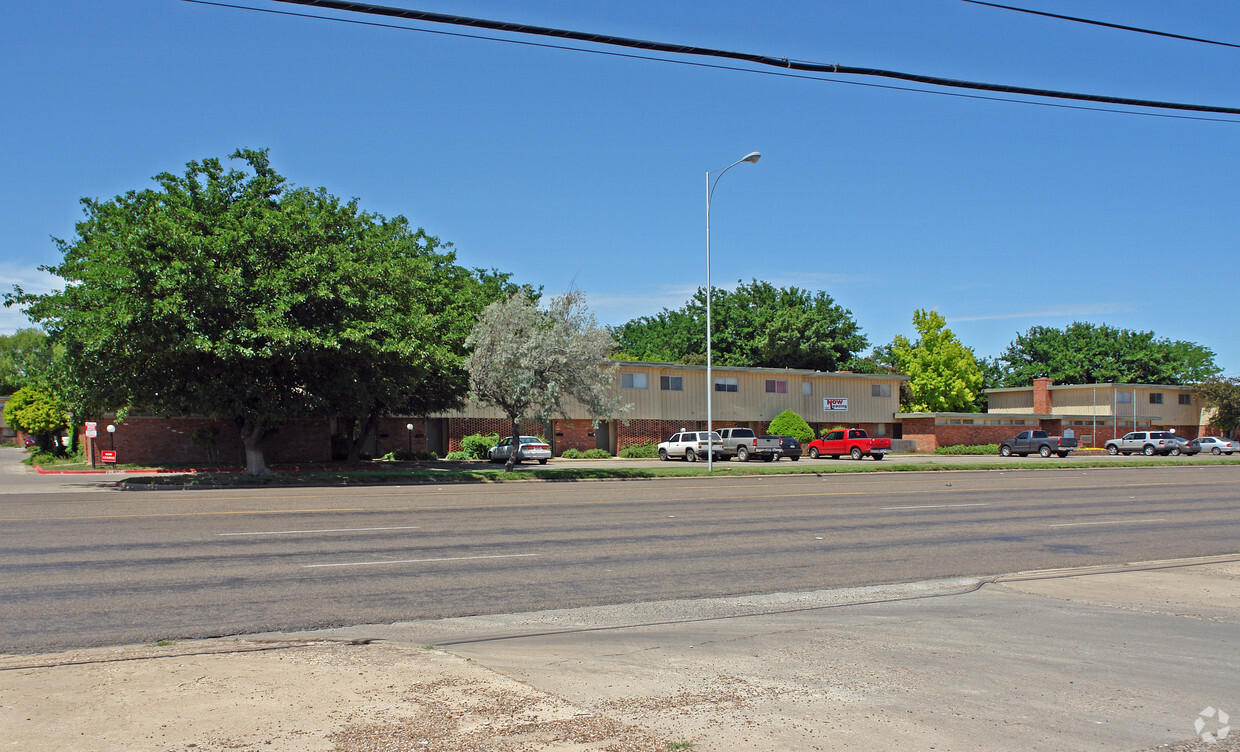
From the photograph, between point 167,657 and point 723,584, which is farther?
point 723,584

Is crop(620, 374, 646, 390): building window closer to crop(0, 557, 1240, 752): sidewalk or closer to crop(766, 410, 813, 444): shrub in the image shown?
crop(766, 410, 813, 444): shrub

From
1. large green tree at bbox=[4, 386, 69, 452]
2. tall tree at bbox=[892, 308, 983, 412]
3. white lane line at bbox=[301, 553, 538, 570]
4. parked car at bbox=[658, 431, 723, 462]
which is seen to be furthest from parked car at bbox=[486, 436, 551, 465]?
tall tree at bbox=[892, 308, 983, 412]

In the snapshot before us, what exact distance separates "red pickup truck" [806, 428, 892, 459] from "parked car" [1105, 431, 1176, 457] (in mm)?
22641

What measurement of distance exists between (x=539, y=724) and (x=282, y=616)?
4.27 metres

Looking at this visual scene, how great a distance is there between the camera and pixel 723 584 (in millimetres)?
10383

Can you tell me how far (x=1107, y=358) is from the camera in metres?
87.6

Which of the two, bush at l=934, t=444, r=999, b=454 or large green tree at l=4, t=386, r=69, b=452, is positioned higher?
large green tree at l=4, t=386, r=69, b=452

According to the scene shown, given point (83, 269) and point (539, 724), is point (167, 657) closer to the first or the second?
point (539, 724)

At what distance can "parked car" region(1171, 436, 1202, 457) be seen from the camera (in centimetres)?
5875

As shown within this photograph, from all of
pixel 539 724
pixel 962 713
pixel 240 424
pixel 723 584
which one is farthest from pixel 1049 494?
pixel 240 424

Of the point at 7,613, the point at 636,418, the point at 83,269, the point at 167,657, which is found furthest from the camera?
the point at 636,418

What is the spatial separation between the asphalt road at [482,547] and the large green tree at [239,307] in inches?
185

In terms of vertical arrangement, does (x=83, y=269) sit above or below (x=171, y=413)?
above

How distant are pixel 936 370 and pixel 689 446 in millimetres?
33596
